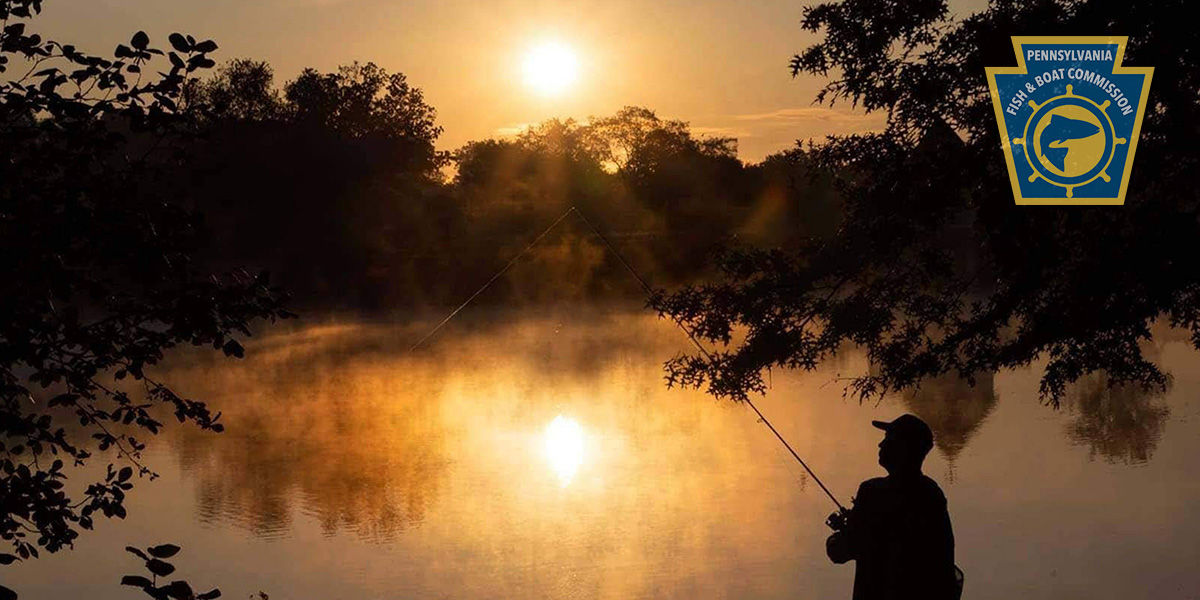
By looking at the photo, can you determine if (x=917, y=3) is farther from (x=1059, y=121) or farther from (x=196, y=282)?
(x=196, y=282)

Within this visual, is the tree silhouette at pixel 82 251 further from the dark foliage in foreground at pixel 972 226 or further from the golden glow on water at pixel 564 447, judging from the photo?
the golden glow on water at pixel 564 447

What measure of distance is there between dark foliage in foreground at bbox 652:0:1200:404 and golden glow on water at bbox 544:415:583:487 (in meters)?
13.4

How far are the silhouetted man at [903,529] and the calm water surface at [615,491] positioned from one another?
11.0 meters

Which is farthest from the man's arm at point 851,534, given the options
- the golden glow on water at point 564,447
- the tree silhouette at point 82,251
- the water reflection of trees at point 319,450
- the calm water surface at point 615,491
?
the golden glow on water at point 564,447

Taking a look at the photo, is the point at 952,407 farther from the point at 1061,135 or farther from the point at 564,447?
the point at 1061,135

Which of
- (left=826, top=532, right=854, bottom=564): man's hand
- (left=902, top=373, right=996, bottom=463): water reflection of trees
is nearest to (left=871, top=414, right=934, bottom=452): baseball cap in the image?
(left=826, top=532, right=854, bottom=564): man's hand

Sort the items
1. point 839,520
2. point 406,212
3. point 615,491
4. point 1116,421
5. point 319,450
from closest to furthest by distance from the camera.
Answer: point 839,520, point 615,491, point 319,450, point 1116,421, point 406,212

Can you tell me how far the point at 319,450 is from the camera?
2842 centimetres

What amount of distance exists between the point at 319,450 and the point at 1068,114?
20716mm

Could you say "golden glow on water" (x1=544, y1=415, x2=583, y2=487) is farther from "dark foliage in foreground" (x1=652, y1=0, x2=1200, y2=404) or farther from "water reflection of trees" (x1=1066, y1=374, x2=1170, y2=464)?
"dark foliage in foreground" (x1=652, y1=0, x2=1200, y2=404)

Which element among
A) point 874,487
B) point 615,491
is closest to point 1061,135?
point 874,487

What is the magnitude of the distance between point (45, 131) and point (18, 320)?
2.91ft

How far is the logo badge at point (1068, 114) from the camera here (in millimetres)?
9852

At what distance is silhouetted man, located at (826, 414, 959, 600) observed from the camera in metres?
5.47
